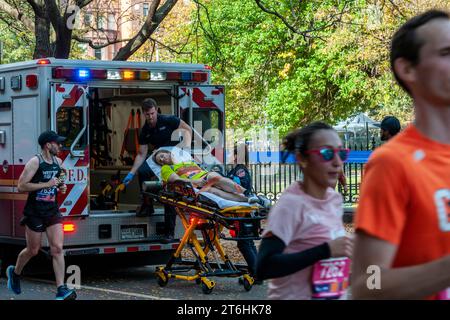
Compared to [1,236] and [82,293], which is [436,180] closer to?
[82,293]

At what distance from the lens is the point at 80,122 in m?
12.1

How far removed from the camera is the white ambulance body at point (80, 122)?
12.0m

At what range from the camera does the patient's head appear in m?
11.9

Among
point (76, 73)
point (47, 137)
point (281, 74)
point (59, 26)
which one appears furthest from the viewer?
point (281, 74)

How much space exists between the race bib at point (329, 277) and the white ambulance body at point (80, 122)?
7.74 metres

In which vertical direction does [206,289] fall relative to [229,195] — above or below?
below

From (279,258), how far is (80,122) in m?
8.33

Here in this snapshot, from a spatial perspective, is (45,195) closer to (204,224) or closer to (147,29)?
(204,224)

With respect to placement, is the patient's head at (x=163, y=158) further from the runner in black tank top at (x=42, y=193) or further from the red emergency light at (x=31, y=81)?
the red emergency light at (x=31, y=81)

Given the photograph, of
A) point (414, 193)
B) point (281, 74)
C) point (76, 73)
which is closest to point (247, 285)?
point (76, 73)

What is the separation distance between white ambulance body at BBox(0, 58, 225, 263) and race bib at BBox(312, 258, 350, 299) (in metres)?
7.74

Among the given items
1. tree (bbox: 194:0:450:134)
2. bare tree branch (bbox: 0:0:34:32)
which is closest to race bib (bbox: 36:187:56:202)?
bare tree branch (bbox: 0:0:34:32)

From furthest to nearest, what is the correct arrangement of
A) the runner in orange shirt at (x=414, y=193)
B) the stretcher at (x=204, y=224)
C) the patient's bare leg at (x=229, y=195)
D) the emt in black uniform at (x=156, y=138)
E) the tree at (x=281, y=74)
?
the tree at (x=281, y=74)
the emt in black uniform at (x=156, y=138)
the patient's bare leg at (x=229, y=195)
the stretcher at (x=204, y=224)
the runner in orange shirt at (x=414, y=193)

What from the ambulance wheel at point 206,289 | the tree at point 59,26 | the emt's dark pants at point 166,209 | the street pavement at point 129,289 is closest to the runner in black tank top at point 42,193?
the street pavement at point 129,289
